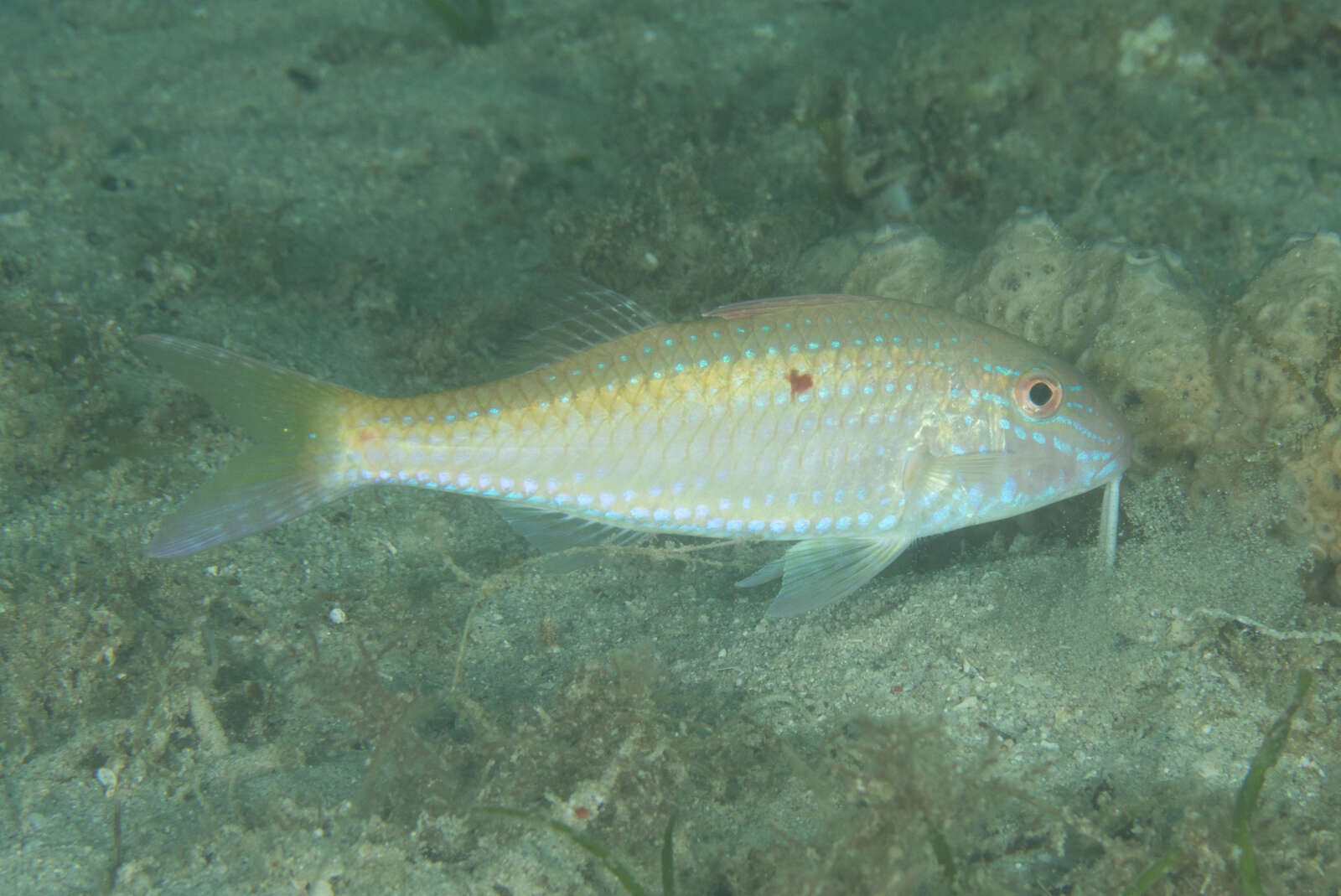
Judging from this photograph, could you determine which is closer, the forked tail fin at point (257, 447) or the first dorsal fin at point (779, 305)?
the forked tail fin at point (257, 447)

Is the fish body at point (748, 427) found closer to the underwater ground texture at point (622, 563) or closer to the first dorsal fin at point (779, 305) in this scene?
the first dorsal fin at point (779, 305)

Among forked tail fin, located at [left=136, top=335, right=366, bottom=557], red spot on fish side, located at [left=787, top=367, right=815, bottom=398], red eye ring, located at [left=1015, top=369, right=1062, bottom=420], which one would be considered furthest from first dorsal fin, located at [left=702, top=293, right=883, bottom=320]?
forked tail fin, located at [left=136, top=335, right=366, bottom=557]

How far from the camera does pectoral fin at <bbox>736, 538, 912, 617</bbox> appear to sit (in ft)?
11.4

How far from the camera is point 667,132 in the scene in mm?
6797

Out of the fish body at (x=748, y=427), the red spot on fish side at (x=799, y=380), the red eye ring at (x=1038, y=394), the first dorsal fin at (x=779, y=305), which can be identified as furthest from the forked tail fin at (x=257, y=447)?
the red eye ring at (x=1038, y=394)

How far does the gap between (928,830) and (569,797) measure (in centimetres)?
135

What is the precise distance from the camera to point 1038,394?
11.3 ft

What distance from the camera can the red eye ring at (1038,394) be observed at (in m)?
3.41

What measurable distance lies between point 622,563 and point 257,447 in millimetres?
2003

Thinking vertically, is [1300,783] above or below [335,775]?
above

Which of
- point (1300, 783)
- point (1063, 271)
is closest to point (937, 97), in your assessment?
point (1063, 271)

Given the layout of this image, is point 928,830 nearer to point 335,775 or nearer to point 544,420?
point 544,420

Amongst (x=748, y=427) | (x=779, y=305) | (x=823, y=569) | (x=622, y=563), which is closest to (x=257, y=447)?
(x=622, y=563)

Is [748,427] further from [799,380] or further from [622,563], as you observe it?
[622,563]
